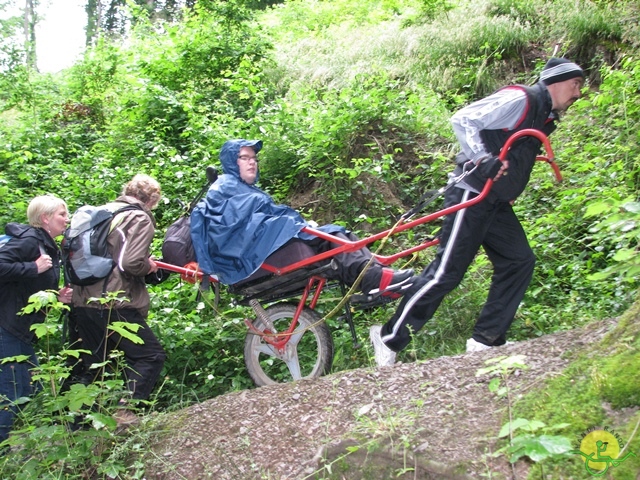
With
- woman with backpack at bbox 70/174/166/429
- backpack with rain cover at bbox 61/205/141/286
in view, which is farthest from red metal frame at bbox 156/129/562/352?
backpack with rain cover at bbox 61/205/141/286

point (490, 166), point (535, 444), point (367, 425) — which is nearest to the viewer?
point (535, 444)

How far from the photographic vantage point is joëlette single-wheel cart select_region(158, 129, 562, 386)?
16.1ft

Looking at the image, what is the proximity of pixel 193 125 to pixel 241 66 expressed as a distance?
5.75ft

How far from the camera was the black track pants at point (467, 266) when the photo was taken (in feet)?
14.9

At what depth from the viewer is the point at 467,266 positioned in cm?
462

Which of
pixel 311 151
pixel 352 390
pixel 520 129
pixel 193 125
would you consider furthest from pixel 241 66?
pixel 352 390

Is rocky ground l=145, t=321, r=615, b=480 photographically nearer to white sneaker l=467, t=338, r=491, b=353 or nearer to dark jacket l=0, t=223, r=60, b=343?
white sneaker l=467, t=338, r=491, b=353

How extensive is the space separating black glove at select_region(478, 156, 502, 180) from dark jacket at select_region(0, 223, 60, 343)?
3152 mm

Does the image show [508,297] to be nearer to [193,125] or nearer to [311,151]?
[311,151]

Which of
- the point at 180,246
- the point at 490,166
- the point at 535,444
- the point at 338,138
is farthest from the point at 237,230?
the point at 338,138

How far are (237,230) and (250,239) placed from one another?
0.14 metres

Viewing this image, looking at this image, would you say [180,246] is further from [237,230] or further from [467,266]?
[467,266]

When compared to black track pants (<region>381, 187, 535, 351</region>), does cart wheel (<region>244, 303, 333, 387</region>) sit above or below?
below

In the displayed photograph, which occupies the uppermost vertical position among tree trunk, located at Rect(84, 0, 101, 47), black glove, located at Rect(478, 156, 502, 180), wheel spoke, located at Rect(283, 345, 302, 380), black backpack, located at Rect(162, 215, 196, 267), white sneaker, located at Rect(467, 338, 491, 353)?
tree trunk, located at Rect(84, 0, 101, 47)
